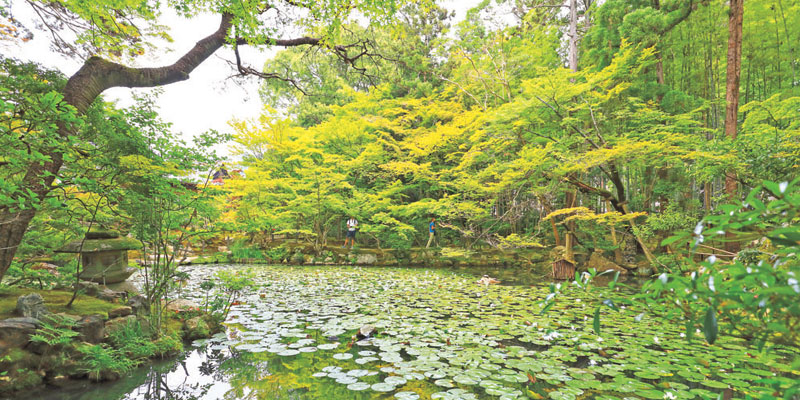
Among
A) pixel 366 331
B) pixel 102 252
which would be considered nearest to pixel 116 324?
pixel 102 252

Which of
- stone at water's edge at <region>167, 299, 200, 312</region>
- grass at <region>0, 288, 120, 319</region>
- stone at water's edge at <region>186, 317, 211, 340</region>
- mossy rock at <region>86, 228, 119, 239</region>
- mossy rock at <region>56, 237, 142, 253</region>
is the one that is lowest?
stone at water's edge at <region>186, 317, 211, 340</region>

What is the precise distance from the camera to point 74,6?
322 centimetres

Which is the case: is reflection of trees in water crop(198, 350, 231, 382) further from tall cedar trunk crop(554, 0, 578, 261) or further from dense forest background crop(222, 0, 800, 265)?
tall cedar trunk crop(554, 0, 578, 261)

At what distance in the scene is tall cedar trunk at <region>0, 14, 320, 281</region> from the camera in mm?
2585

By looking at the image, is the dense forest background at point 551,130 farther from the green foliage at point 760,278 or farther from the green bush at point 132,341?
the green foliage at point 760,278

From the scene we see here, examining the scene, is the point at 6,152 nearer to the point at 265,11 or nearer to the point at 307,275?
the point at 265,11

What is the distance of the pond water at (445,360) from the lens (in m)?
2.17

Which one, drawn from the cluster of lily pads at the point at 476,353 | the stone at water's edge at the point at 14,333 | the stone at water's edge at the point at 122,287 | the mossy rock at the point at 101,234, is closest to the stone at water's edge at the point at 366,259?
the cluster of lily pads at the point at 476,353

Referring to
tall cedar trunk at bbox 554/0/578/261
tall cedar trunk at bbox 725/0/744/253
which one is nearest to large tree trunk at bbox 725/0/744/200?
tall cedar trunk at bbox 725/0/744/253

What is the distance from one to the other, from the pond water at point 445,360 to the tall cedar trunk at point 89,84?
151 centimetres

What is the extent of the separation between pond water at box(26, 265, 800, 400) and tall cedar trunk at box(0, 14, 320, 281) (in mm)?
1514

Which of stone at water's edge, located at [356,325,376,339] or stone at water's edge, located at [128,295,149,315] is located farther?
stone at water's edge, located at [356,325,376,339]

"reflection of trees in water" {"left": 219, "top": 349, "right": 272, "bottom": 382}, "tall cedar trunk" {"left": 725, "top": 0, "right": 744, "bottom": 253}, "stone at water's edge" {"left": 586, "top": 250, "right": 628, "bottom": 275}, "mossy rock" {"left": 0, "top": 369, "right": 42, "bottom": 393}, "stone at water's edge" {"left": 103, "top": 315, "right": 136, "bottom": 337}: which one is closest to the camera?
"mossy rock" {"left": 0, "top": 369, "right": 42, "bottom": 393}

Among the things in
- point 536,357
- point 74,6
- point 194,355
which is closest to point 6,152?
point 194,355
